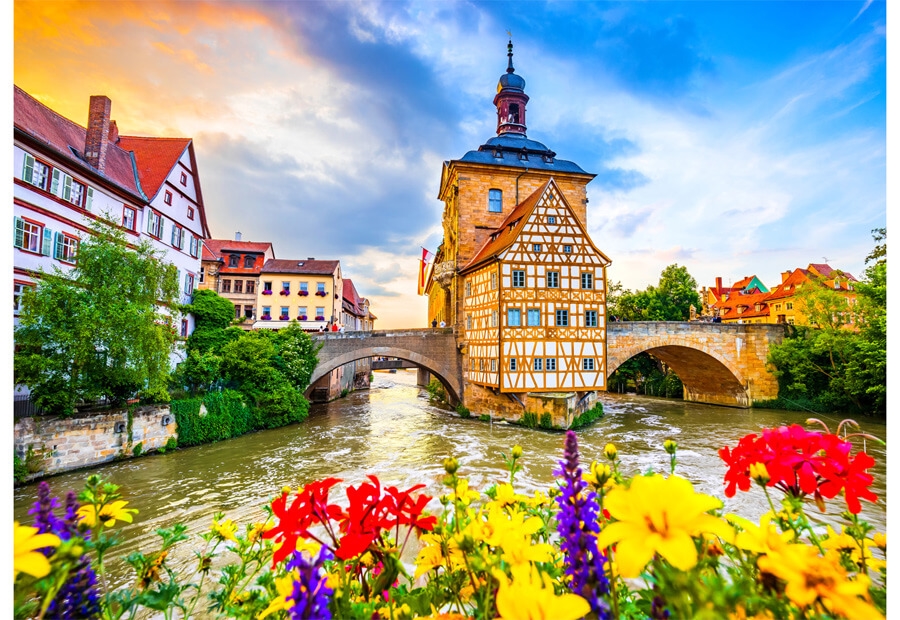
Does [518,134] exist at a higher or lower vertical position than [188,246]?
higher

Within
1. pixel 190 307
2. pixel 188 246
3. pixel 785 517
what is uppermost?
pixel 188 246

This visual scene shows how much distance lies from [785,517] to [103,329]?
1337cm

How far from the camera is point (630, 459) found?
41.5ft

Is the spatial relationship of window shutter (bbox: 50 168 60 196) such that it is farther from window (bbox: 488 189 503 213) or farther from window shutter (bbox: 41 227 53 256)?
window (bbox: 488 189 503 213)

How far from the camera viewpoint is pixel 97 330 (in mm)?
10258

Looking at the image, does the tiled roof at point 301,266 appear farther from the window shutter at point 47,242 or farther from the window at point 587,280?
the window at point 587,280

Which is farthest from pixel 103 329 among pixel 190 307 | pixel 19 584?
pixel 19 584

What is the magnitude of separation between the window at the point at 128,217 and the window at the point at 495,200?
15.6m

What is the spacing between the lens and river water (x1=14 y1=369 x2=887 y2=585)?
8.43 meters

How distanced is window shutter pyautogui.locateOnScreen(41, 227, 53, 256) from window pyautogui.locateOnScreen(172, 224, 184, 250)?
6.13 m

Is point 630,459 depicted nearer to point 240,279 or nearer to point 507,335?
point 507,335

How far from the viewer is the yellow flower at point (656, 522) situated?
31.5 inches

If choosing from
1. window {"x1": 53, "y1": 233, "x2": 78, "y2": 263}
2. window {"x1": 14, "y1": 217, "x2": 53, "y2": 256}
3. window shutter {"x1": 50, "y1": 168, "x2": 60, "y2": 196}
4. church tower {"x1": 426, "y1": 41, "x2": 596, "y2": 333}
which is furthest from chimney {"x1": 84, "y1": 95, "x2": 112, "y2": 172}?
church tower {"x1": 426, "y1": 41, "x2": 596, "y2": 333}

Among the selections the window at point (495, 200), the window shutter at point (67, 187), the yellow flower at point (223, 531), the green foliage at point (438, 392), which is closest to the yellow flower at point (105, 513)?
the yellow flower at point (223, 531)
